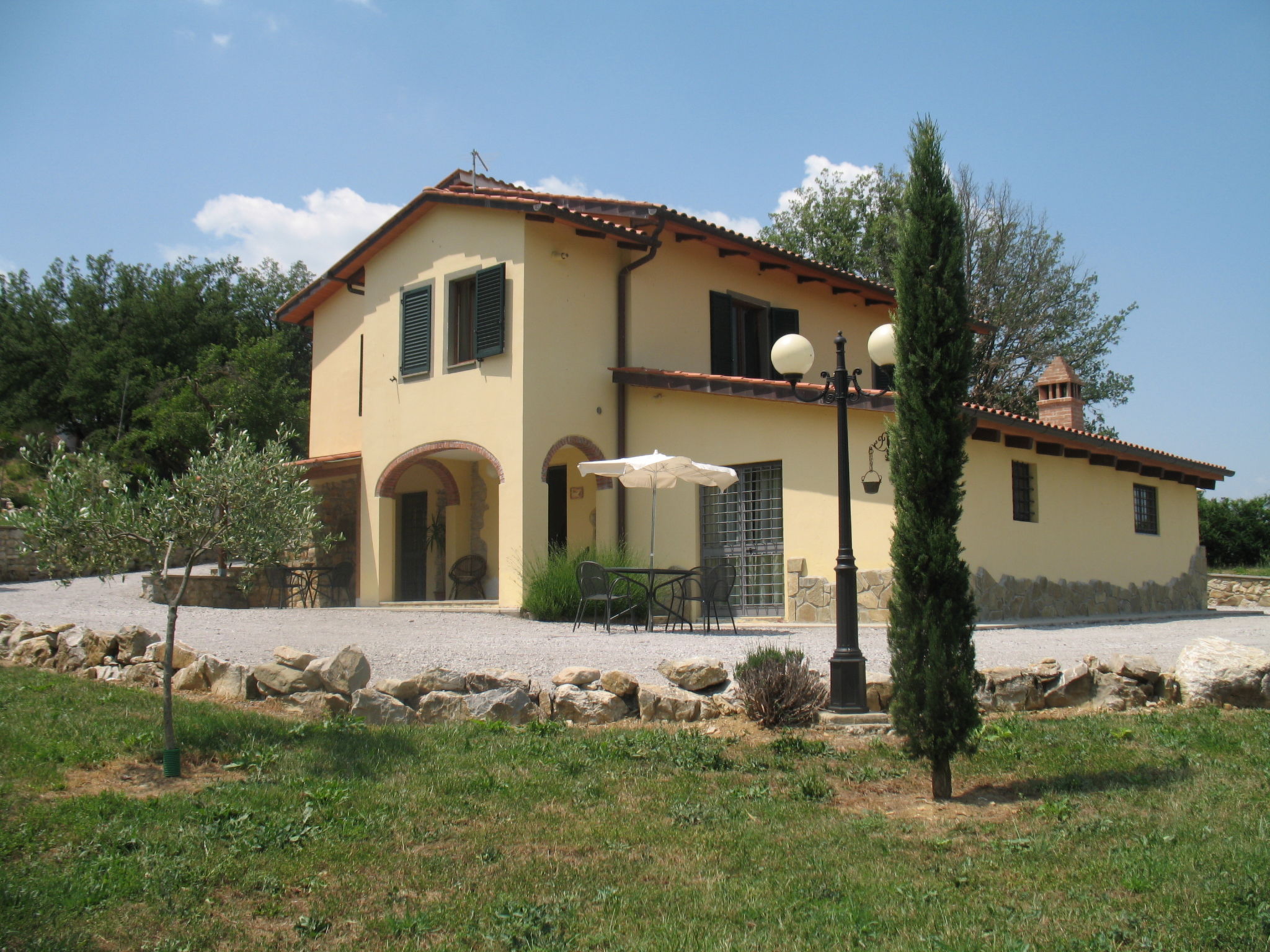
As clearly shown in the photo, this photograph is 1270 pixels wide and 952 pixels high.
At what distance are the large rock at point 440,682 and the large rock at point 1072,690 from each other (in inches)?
166

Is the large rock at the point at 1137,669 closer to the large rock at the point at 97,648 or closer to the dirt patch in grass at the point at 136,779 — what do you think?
the dirt patch in grass at the point at 136,779

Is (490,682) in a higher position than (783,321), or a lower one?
lower

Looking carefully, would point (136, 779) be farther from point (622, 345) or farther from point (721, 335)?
point (721, 335)

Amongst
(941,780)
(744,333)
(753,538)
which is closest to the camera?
(941,780)

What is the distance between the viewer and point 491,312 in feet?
48.1

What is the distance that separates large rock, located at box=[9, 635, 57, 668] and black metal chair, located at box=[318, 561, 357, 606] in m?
7.60

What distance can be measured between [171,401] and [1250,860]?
964 inches

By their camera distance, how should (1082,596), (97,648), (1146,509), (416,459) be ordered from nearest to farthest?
(97,648) < (1082,596) < (416,459) < (1146,509)

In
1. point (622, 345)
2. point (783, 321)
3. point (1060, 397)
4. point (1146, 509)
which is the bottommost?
point (1146, 509)

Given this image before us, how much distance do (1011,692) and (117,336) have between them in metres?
30.3

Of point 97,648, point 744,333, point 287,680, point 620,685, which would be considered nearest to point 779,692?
point 620,685

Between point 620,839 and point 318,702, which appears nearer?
point 620,839

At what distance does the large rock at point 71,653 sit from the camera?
8641mm

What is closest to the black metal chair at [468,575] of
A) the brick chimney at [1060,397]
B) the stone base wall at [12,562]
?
the stone base wall at [12,562]
